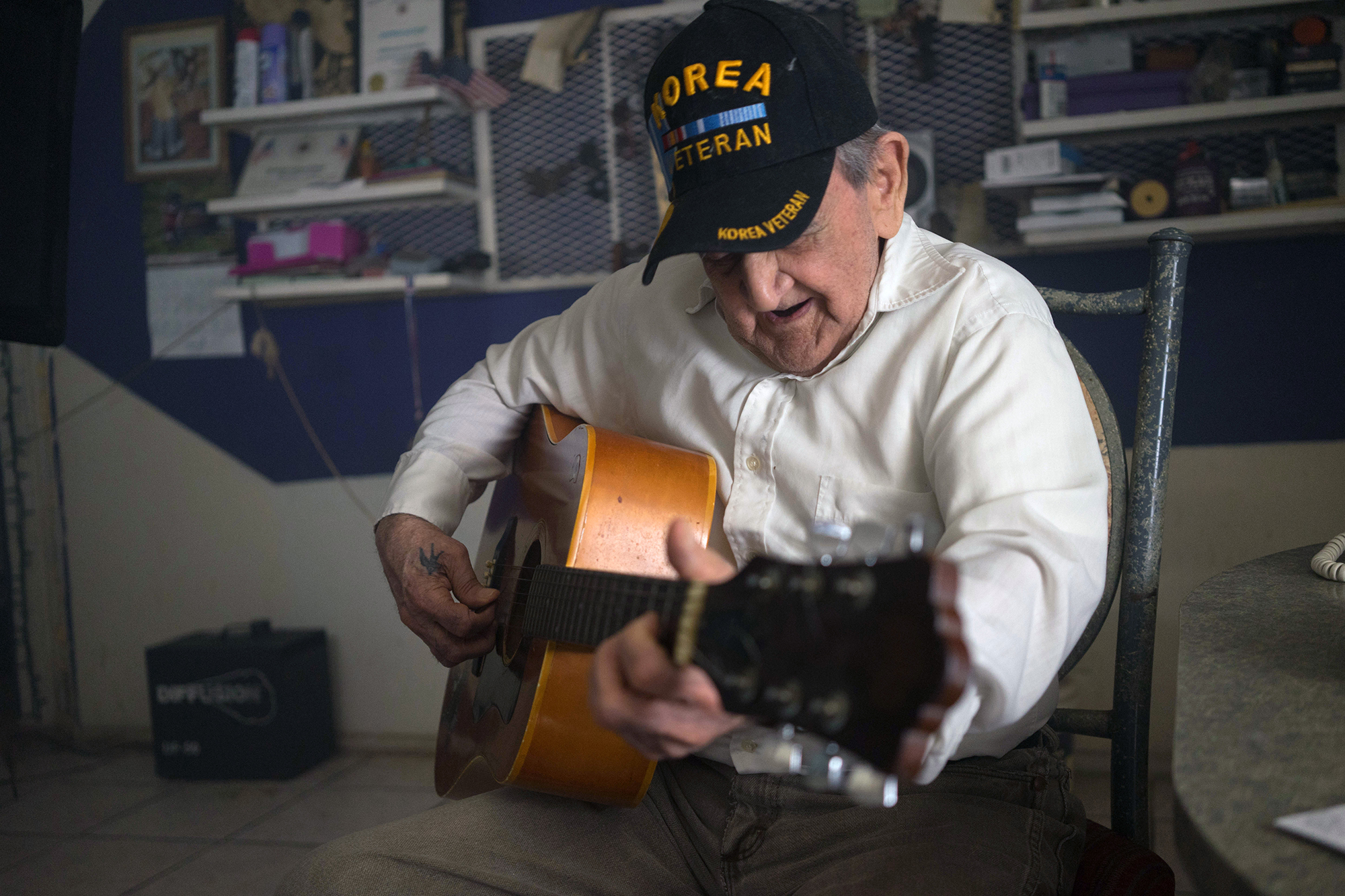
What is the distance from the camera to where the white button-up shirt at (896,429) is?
0.77m

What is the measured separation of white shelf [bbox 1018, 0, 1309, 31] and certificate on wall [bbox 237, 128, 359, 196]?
194 cm

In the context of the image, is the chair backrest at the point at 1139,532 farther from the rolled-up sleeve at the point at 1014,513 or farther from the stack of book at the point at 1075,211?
the stack of book at the point at 1075,211

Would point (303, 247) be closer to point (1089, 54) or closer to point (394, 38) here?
point (394, 38)

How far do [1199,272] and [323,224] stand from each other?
2.35m

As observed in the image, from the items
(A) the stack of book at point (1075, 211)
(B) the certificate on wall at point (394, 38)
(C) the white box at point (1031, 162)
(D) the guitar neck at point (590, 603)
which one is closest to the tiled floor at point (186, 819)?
(A) the stack of book at point (1075, 211)

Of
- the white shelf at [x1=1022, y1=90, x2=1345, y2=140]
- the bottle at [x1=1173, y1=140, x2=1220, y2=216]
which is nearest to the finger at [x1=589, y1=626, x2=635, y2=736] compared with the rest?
the white shelf at [x1=1022, y1=90, x2=1345, y2=140]

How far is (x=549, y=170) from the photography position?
9.10 feet

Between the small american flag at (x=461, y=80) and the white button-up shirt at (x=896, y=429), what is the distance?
1.44m

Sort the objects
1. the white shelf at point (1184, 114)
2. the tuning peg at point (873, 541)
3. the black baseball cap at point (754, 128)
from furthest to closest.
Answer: the white shelf at point (1184, 114) < the black baseball cap at point (754, 128) < the tuning peg at point (873, 541)

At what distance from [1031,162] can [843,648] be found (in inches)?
77.6

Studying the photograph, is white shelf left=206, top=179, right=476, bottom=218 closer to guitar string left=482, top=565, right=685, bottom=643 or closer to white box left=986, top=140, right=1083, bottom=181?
white box left=986, top=140, right=1083, bottom=181

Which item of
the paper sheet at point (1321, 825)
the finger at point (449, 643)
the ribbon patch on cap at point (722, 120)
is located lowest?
the finger at point (449, 643)

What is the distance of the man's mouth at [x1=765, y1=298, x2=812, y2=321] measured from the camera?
1033 mm

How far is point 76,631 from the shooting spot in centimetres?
322
